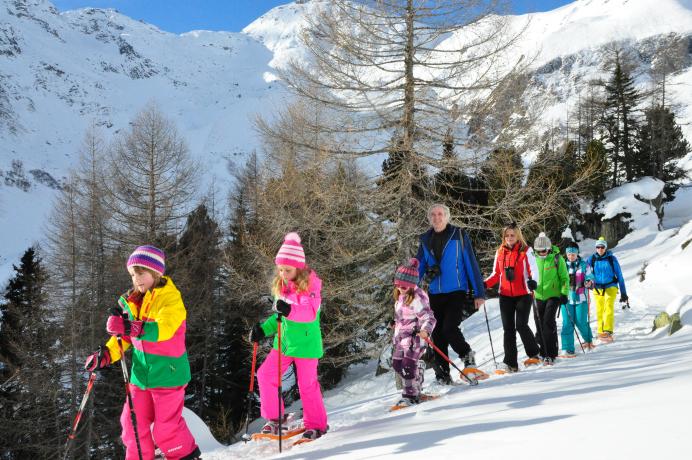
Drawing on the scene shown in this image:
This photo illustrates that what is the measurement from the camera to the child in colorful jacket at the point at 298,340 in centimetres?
398

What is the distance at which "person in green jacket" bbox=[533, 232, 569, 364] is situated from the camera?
22.2ft

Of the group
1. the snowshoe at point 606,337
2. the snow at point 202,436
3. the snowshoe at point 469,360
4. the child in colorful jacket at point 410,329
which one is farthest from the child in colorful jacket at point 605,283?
the snow at point 202,436

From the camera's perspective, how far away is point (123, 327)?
10.7 ft

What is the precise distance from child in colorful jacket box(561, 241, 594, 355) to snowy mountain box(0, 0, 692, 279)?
40.3 metres

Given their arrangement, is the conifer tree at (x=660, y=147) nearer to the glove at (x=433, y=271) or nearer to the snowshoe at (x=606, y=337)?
the snowshoe at (x=606, y=337)

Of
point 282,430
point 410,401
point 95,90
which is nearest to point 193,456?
point 282,430

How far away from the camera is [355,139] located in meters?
9.27

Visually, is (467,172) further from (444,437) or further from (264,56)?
(264,56)

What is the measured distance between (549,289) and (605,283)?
286 cm

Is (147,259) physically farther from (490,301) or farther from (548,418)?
(490,301)

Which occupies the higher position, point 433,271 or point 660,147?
point 660,147

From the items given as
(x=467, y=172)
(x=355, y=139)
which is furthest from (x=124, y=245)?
(x=467, y=172)

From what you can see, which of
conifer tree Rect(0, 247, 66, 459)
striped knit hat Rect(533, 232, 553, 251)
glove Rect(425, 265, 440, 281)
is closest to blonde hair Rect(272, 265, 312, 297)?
glove Rect(425, 265, 440, 281)

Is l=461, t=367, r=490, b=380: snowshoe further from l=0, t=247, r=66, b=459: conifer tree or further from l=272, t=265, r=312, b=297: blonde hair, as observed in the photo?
l=0, t=247, r=66, b=459: conifer tree
